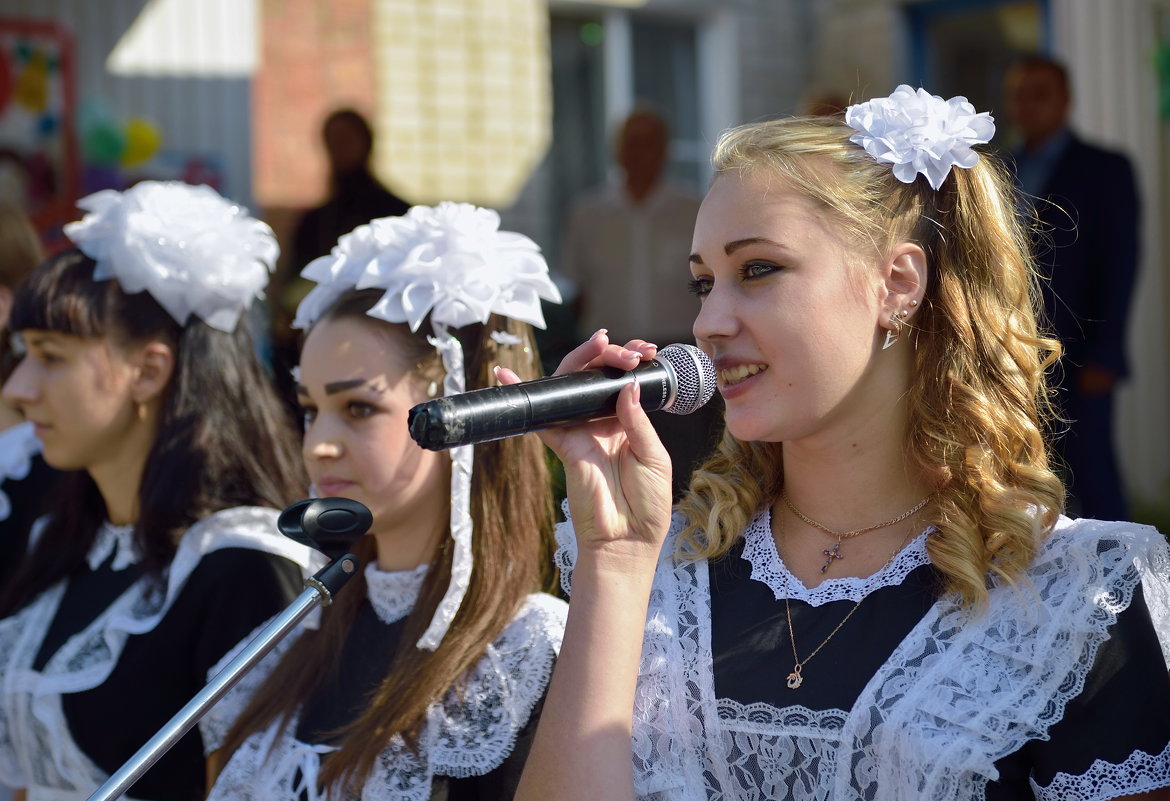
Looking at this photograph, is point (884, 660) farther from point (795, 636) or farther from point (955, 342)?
point (955, 342)

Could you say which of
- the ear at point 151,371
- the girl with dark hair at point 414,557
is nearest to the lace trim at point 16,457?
the ear at point 151,371

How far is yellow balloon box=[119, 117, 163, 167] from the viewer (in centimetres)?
623

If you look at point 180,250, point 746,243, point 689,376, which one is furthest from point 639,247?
point 689,376

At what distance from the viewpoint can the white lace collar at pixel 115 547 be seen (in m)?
3.03

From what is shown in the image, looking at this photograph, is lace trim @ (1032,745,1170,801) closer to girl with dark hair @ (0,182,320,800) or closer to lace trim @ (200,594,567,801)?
lace trim @ (200,594,567,801)

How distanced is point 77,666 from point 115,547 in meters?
0.34

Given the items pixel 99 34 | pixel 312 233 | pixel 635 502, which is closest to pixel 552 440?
pixel 635 502

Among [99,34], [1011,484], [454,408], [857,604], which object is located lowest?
[857,604]

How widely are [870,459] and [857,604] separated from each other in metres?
0.22

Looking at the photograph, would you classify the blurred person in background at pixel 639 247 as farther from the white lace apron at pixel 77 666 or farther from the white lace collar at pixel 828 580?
the white lace collar at pixel 828 580

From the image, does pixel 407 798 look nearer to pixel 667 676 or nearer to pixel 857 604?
pixel 667 676

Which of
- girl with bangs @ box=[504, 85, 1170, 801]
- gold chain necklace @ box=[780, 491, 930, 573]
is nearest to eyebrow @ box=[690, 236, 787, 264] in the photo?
girl with bangs @ box=[504, 85, 1170, 801]

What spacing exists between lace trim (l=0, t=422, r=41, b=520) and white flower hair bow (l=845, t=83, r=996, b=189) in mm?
2652

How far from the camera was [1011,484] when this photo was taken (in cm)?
202
